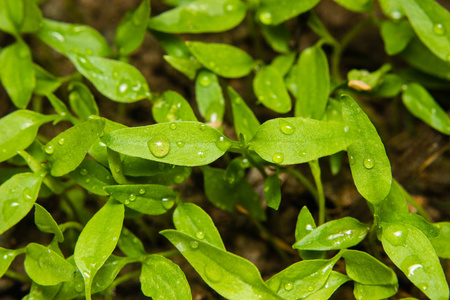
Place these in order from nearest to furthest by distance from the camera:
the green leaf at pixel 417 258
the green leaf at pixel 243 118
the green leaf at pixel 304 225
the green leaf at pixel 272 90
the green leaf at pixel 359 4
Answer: the green leaf at pixel 417 258
the green leaf at pixel 304 225
the green leaf at pixel 243 118
the green leaf at pixel 272 90
the green leaf at pixel 359 4

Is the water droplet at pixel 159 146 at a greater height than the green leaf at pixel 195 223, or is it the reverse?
the water droplet at pixel 159 146

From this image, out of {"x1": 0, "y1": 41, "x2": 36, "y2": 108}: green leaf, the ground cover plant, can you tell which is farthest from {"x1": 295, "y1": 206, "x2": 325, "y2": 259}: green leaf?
{"x1": 0, "y1": 41, "x2": 36, "y2": 108}: green leaf

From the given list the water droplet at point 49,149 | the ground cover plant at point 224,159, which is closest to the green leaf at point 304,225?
the ground cover plant at point 224,159

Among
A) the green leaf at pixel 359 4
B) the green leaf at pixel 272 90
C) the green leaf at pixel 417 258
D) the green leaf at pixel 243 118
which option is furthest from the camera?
the green leaf at pixel 359 4

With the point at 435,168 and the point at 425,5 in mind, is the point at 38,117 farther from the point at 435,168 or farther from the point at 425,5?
the point at 435,168

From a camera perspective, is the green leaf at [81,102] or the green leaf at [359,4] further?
the green leaf at [359,4]

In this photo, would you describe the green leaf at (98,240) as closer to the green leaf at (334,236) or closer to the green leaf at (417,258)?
the green leaf at (334,236)

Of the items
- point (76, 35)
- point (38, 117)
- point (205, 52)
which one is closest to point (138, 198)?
point (38, 117)

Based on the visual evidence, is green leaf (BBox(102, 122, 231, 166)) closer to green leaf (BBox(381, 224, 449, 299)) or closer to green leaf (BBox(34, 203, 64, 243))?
green leaf (BBox(34, 203, 64, 243))
